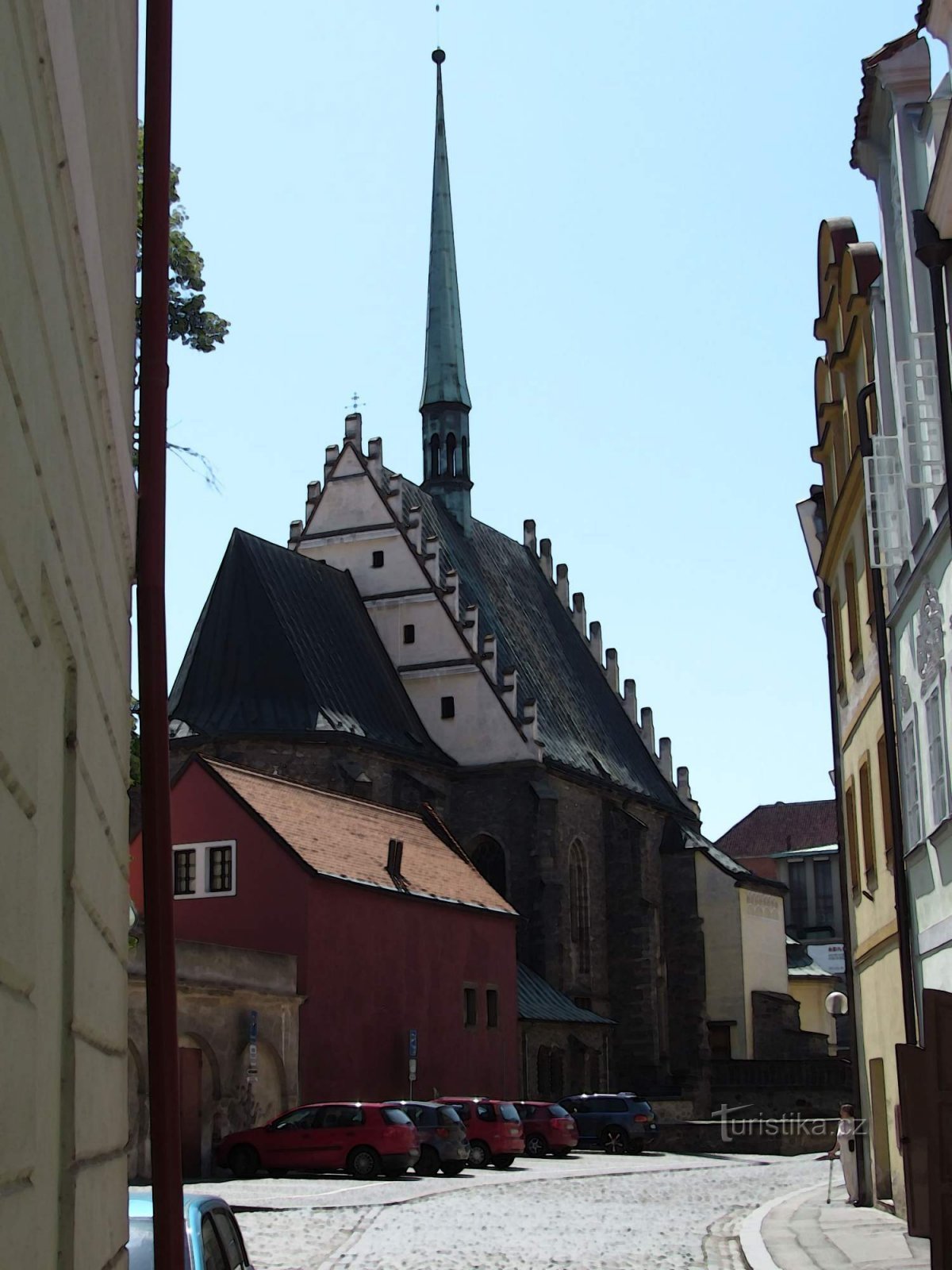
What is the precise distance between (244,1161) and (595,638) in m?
38.2

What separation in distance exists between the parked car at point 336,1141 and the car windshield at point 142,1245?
60.5 feet

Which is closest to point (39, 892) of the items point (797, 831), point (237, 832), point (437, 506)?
point (237, 832)

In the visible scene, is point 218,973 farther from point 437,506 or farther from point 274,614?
point 437,506

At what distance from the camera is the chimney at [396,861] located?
119 ft

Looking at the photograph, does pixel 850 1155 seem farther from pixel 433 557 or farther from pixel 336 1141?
pixel 433 557

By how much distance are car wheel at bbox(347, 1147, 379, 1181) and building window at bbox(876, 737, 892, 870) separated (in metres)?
11.1

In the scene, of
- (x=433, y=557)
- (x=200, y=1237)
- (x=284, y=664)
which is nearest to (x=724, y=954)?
(x=433, y=557)

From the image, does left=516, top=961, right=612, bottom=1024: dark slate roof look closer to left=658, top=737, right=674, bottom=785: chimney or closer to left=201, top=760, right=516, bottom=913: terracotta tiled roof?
left=201, top=760, right=516, bottom=913: terracotta tiled roof

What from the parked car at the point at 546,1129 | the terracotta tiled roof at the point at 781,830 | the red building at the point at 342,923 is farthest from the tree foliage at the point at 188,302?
the terracotta tiled roof at the point at 781,830

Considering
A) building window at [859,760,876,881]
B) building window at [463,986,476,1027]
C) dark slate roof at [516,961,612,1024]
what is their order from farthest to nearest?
dark slate roof at [516,961,612,1024] → building window at [463,986,476,1027] → building window at [859,760,876,881]

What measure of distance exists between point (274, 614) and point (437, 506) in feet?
37.1

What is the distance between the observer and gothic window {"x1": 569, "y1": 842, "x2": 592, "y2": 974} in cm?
4984

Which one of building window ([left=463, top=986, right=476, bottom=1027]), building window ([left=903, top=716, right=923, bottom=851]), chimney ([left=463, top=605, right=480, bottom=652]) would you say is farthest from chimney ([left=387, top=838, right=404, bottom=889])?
building window ([left=903, top=716, right=923, bottom=851])

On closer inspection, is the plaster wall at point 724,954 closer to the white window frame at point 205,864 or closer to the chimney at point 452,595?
the chimney at point 452,595
